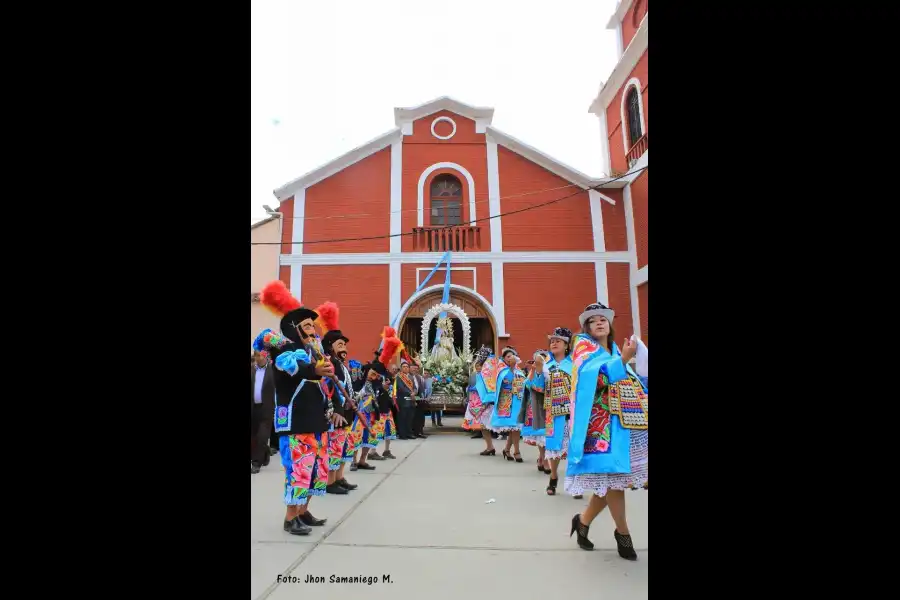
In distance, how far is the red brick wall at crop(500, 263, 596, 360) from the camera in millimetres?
13930

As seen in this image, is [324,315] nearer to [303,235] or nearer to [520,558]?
[520,558]

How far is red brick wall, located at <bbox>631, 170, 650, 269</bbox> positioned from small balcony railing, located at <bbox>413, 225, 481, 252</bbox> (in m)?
4.30

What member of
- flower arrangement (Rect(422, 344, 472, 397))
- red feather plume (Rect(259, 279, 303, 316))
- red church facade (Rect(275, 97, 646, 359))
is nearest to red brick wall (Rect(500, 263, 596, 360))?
red church facade (Rect(275, 97, 646, 359))

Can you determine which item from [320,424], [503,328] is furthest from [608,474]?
[503,328]

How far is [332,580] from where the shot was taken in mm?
2904

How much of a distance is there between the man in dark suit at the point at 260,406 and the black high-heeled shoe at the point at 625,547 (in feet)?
17.3

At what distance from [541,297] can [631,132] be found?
16.6ft

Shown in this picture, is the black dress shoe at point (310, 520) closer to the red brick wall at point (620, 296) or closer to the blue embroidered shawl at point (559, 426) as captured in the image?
the blue embroidered shawl at point (559, 426)

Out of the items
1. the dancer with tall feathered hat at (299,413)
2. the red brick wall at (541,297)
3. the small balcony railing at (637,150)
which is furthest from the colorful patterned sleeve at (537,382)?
the small balcony railing at (637,150)

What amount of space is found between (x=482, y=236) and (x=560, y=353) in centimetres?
877

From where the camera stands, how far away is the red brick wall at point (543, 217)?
46.6 feet

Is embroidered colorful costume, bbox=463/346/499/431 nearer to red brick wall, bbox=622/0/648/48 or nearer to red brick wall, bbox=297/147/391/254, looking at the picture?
red brick wall, bbox=297/147/391/254

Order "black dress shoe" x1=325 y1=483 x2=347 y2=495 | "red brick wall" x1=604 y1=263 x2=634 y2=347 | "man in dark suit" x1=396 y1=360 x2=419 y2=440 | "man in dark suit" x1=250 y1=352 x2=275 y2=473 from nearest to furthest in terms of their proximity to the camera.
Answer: "black dress shoe" x1=325 y1=483 x2=347 y2=495 → "man in dark suit" x1=250 y1=352 x2=275 y2=473 → "man in dark suit" x1=396 y1=360 x2=419 y2=440 → "red brick wall" x1=604 y1=263 x2=634 y2=347
